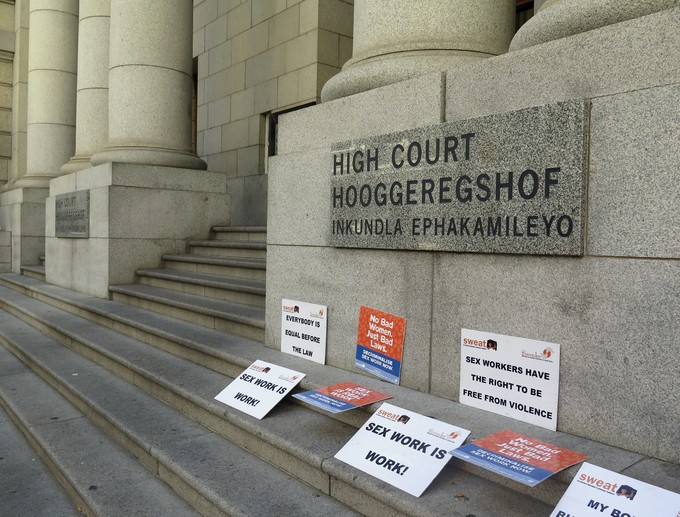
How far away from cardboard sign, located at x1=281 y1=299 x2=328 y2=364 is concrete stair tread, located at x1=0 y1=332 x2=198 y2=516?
1375 millimetres

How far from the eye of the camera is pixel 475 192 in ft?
10.4

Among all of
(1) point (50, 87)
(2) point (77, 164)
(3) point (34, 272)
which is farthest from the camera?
(1) point (50, 87)

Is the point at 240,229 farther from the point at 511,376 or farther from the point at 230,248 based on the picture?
the point at 511,376

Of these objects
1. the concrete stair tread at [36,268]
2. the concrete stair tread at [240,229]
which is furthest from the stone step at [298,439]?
the concrete stair tread at [36,268]

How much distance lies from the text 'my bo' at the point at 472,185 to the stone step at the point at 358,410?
2.86 ft

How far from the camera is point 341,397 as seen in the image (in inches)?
132

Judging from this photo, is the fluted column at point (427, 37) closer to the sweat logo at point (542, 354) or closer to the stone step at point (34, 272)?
the sweat logo at point (542, 354)

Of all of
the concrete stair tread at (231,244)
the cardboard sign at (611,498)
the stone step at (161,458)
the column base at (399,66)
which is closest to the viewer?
the cardboard sign at (611,498)

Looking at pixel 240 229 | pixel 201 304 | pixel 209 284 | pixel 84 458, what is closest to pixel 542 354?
pixel 84 458

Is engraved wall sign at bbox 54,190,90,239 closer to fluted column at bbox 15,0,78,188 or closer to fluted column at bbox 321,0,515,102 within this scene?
fluted column at bbox 15,0,78,188

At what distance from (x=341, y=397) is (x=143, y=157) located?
594cm

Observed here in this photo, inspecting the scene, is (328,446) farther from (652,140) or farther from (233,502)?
(652,140)

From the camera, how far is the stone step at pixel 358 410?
2428mm

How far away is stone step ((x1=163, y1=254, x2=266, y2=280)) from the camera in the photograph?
6.54m
